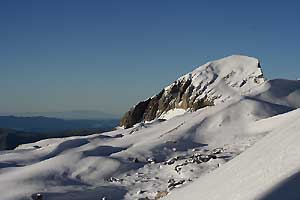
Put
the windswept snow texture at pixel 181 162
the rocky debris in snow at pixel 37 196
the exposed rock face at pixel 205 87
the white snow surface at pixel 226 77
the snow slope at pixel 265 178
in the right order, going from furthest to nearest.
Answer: the exposed rock face at pixel 205 87
the white snow surface at pixel 226 77
the rocky debris in snow at pixel 37 196
the windswept snow texture at pixel 181 162
the snow slope at pixel 265 178

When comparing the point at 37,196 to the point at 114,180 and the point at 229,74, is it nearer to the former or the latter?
the point at 114,180

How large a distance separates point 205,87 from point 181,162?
3516 centimetres

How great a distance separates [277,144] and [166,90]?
57300 millimetres

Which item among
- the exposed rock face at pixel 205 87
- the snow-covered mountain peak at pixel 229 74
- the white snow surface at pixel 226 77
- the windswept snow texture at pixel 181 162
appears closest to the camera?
the windswept snow texture at pixel 181 162

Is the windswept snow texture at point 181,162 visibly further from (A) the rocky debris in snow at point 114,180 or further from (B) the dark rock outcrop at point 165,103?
(B) the dark rock outcrop at point 165,103

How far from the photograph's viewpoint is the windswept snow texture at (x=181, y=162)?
11266 mm

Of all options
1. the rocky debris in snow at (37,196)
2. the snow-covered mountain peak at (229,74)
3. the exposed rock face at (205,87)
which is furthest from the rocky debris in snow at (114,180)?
the snow-covered mountain peak at (229,74)

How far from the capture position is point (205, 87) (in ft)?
204

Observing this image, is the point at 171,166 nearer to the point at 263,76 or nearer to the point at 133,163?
the point at 133,163

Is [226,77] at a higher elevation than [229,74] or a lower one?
lower

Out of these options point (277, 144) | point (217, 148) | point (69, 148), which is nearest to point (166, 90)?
point (69, 148)

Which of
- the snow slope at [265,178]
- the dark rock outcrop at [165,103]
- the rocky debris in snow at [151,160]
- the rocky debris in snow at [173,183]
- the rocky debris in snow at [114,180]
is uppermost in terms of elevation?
the dark rock outcrop at [165,103]

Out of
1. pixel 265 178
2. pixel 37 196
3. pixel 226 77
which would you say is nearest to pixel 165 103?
pixel 226 77

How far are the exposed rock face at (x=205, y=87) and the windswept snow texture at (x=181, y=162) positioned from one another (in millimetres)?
11767
